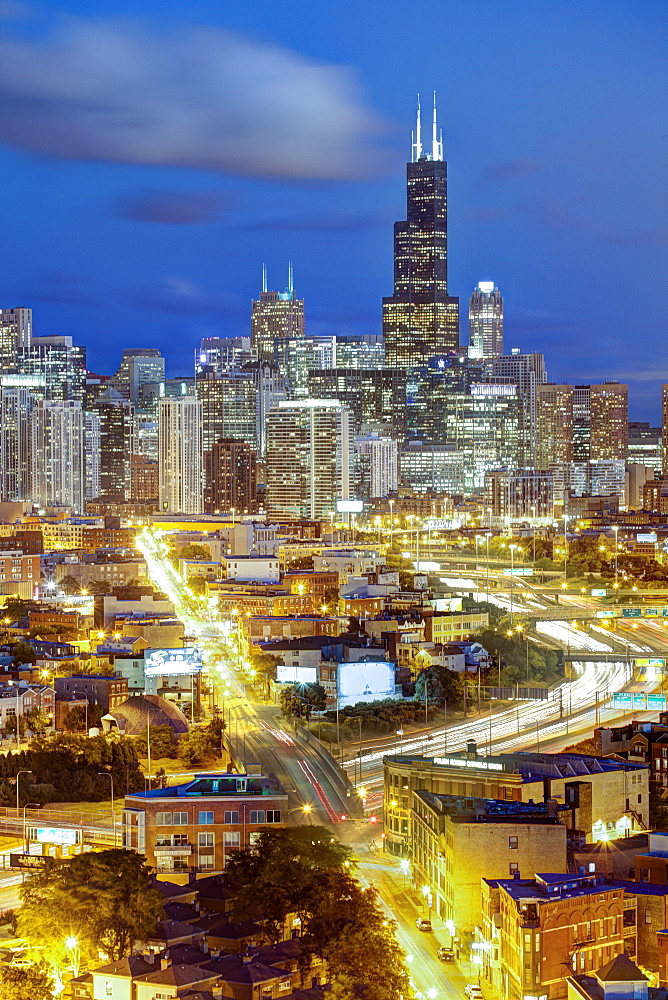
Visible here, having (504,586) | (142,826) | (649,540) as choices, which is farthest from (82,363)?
(142,826)

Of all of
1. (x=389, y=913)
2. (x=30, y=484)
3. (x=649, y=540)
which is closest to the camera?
(x=389, y=913)

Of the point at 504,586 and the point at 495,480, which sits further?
the point at 495,480

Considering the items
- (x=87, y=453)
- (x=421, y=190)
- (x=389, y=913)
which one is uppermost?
(x=421, y=190)

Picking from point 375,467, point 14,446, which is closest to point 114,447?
point 375,467

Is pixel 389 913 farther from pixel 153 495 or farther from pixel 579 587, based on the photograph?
pixel 153 495

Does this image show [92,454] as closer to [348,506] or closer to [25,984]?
[348,506]

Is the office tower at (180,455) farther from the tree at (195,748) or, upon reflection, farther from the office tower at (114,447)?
the tree at (195,748)
